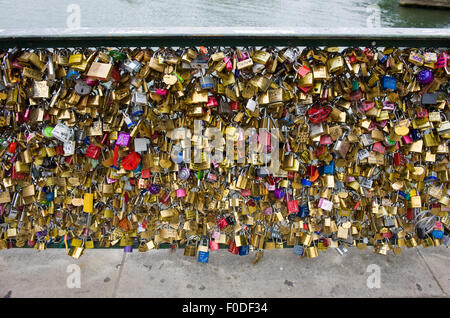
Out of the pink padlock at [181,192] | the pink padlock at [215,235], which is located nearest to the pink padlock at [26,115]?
the pink padlock at [181,192]

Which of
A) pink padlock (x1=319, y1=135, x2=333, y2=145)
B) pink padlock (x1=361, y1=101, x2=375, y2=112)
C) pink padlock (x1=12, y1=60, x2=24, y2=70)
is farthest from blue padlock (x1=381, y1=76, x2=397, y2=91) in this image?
pink padlock (x1=12, y1=60, x2=24, y2=70)

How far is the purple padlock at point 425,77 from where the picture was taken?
6.82 feet

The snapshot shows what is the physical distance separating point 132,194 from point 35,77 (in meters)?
1.08

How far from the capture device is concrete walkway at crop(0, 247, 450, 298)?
2.46m

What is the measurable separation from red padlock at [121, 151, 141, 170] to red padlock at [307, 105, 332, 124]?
1.29 meters

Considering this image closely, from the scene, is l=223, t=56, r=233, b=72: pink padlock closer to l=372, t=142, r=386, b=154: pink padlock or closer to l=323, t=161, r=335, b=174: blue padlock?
l=323, t=161, r=335, b=174: blue padlock

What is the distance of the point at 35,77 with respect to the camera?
203 centimetres

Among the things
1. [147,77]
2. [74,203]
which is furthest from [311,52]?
[74,203]

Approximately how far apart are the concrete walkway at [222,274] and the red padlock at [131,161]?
874 millimetres

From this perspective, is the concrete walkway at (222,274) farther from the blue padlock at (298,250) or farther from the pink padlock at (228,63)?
the pink padlock at (228,63)

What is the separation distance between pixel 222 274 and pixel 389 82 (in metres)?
1.90

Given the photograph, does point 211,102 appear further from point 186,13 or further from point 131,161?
point 186,13

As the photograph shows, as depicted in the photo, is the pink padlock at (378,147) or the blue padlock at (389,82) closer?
the blue padlock at (389,82)

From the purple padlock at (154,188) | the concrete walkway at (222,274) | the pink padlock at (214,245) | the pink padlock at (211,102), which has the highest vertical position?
the pink padlock at (211,102)
